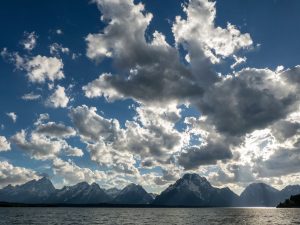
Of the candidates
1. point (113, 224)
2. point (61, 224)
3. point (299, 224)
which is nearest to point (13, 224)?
point (61, 224)

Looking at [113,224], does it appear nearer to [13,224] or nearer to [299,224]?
[13,224]

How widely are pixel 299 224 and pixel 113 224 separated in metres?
66.4

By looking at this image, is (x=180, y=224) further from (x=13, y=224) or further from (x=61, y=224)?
(x=13, y=224)

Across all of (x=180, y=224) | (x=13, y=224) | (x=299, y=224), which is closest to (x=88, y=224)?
(x=13, y=224)

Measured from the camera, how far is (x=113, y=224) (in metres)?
129

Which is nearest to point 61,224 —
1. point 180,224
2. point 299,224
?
point 180,224

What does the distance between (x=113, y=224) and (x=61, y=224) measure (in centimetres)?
1925

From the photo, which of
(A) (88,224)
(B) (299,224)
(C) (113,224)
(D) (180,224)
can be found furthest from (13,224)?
(B) (299,224)

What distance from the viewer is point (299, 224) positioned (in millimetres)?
121938

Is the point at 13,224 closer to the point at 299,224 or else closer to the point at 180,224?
the point at 180,224

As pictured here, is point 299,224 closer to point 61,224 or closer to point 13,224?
point 61,224

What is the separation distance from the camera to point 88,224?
13088 centimetres

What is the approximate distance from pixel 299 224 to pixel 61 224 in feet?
281

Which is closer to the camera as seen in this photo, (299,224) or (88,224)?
(299,224)
